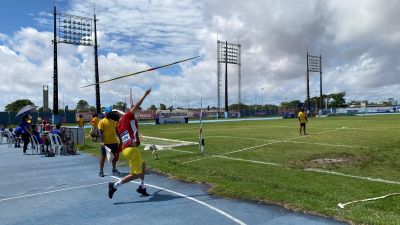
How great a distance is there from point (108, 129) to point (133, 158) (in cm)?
342

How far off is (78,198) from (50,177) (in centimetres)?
334

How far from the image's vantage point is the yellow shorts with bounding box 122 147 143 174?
787 cm

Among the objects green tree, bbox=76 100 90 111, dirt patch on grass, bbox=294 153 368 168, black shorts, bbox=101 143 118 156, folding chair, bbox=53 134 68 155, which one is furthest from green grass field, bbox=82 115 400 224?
green tree, bbox=76 100 90 111

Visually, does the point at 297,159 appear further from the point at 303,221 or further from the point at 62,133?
the point at 62,133

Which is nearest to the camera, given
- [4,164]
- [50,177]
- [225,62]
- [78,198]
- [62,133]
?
[78,198]

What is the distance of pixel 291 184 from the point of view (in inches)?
357

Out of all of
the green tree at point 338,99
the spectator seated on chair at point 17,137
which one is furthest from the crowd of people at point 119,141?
the green tree at point 338,99

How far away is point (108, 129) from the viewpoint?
36.3 ft

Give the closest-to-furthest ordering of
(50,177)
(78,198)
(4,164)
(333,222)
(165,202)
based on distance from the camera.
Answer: (333,222) → (165,202) → (78,198) → (50,177) → (4,164)

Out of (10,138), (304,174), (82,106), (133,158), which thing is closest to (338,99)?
(82,106)

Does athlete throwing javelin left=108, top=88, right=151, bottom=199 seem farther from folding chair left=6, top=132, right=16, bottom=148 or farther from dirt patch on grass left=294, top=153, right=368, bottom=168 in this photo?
→ folding chair left=6, top=132, right=16, bottom=148

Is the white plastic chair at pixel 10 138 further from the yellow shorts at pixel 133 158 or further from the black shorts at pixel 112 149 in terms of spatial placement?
the yellow shorts at pixel 133 158

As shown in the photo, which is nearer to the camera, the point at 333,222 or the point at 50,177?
the point at 333,222

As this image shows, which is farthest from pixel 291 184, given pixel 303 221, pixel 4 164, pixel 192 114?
pixel 192 114
